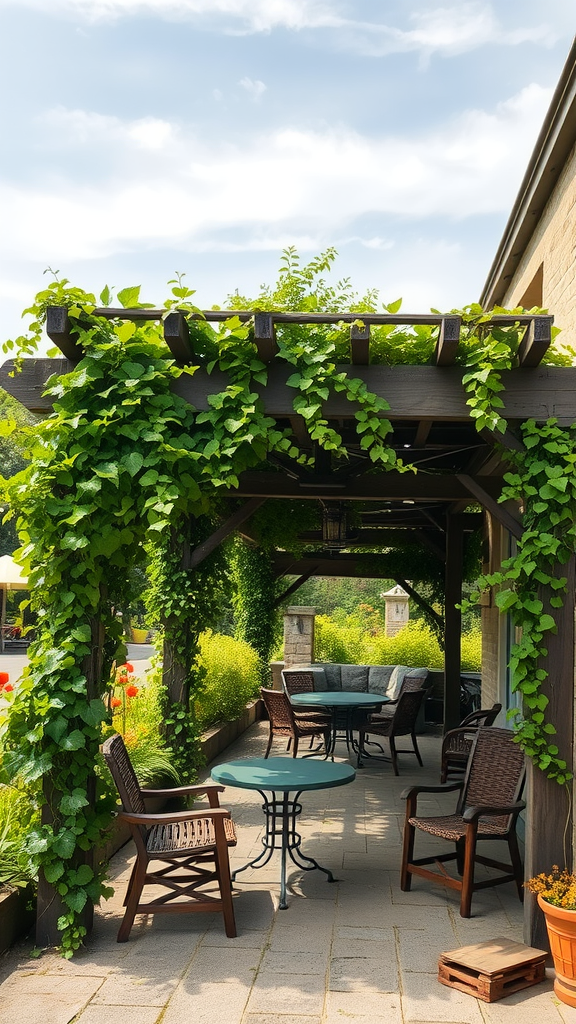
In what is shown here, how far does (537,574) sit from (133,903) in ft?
8.13

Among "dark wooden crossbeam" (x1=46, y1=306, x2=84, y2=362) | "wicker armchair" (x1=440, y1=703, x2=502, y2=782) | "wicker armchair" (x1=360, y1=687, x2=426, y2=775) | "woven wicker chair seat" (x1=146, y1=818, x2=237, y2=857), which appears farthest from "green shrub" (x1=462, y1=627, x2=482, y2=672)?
"dark wooden crossbeam" (x1=46, y1=306, x2=84, y2=362)

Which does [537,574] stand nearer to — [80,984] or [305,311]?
[305,311]

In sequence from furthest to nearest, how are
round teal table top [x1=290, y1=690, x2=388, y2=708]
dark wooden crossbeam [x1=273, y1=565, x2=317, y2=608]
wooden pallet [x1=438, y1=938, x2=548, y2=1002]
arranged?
1. dark wooden crossbeam [x1=273, y1=565, x2=317, y2=608]
2. round teal table top [x1=290, y1=690, x2=388, y2=708]
3. wooden pallet [x1=438, y1=938, x2=548, y2=1002]

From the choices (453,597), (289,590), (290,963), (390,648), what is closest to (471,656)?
(390,648)

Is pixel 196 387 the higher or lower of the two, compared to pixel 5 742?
higher

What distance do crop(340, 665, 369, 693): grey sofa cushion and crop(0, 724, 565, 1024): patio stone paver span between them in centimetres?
699

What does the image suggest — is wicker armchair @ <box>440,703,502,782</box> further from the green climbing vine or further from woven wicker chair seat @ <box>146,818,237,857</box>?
the green climbing vine

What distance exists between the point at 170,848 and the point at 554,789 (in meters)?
1.90

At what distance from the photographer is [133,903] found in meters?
4.03

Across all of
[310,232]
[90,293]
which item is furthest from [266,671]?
[90,293]

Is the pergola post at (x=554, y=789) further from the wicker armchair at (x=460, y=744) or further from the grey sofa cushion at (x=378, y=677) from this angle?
the grey sofa cushion at (x=378, y=677)

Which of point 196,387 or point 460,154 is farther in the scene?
point 460,154

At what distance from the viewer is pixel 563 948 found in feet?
11.6

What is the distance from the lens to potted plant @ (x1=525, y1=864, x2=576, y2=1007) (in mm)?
3477
